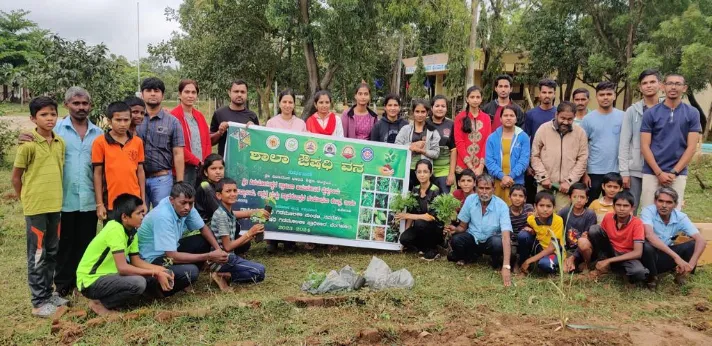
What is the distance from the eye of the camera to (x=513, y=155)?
532 centimetres

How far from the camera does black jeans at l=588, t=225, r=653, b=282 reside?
4461 millimetres

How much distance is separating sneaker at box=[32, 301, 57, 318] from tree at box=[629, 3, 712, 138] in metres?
15.9

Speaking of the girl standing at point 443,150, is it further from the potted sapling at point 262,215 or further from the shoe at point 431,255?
the potted sapling at point 262,215

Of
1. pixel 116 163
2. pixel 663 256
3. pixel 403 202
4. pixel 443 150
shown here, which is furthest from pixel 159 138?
pixel 663 256

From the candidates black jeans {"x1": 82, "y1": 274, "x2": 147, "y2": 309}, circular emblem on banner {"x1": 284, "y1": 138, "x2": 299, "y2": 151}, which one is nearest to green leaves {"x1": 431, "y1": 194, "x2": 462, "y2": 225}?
circular emblem on banner {"x1": 284, "y1": 138, "x2": 299, "y2": 151}

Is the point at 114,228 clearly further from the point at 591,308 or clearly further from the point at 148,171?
the point at 591,308

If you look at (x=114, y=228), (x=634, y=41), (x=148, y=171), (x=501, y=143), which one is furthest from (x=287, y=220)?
(x=634, y=41)

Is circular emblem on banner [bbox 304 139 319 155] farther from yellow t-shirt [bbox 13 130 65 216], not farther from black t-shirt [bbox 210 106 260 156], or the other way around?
yellow t-shirt [bbox 13 130 65 216]

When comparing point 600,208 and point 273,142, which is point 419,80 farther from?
point 600,208

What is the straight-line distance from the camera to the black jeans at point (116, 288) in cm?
367

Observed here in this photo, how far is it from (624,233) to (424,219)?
191 cm

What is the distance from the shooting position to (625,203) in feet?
14.7

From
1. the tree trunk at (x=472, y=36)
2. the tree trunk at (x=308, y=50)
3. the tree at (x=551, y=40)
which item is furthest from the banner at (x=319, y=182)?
the tree at (x=551, y=40)

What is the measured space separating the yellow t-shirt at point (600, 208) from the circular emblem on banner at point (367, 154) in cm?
240
